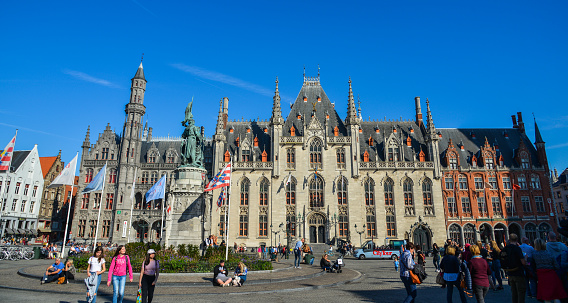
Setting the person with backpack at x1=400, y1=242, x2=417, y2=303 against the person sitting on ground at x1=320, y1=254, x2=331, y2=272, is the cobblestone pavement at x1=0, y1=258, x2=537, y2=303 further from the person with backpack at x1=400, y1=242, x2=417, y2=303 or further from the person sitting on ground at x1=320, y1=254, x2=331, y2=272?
the person sitting on ground at x1=320, y1=254, x2=331, y2=272

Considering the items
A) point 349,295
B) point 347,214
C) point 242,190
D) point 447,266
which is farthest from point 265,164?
point 447,266

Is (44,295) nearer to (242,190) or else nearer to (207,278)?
(207,278)

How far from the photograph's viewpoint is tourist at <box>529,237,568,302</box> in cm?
765

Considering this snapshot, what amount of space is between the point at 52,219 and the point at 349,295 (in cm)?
6316

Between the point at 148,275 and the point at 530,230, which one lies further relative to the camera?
the point at 530,230

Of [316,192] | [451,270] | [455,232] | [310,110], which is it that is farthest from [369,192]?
[451,270]

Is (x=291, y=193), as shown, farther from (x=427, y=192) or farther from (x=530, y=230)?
(x=530, y=230)

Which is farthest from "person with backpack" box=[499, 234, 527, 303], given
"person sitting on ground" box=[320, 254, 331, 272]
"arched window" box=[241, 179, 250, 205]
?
"arched window" box=[241, 179, 250, 205]

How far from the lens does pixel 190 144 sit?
22391mm

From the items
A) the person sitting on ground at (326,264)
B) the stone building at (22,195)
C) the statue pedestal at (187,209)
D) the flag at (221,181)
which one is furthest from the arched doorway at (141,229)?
the person sitting on ground at (326,264)

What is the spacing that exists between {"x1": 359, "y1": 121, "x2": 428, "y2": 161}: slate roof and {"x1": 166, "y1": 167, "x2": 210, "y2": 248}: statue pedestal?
3164cm

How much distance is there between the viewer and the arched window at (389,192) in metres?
45.9

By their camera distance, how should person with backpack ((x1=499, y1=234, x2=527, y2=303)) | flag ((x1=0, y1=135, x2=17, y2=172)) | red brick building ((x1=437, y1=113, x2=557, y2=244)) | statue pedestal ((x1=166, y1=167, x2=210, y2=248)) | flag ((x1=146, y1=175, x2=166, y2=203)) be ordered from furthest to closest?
1. red brick building ((x1=437, y1=113, x2=557, y2=244))
2. flag ((x1=0, y1=135, x2=17, y2=172))
3. flag ((x1=146, y1=175, x2=166, y2=203))
4. statue pedestal ((x1=166, y1=167, x2=210, y2=248))
5. person with backpack ((x1=499, y1=234, x2=527, y2=303))

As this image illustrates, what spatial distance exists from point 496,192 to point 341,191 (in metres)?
21.9
